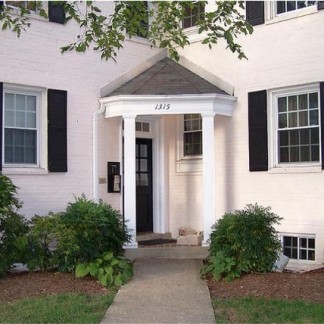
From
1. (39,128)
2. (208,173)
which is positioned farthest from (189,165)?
(39,128)

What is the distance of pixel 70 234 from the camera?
868 cm

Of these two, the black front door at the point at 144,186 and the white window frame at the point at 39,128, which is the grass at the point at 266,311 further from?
the black front door at the point at 144,186

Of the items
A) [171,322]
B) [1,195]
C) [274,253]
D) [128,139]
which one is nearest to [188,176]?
[128,139]

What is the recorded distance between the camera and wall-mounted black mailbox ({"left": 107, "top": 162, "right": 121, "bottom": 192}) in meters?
11.7

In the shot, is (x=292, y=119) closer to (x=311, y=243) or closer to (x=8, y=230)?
(x=311, y=243)

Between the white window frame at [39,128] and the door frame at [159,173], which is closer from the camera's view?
the white window frame at [39,128]

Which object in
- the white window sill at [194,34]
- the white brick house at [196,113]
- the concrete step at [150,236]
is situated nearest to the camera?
the white brick house at [196,113]

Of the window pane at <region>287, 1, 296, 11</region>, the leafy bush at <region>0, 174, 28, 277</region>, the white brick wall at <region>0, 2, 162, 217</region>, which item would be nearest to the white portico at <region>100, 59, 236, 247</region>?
the white brick wall at <region>0, 2, 162, 217</region>

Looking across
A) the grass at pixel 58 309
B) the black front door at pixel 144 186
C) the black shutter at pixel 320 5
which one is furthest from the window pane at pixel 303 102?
the grass at pixel 58 309

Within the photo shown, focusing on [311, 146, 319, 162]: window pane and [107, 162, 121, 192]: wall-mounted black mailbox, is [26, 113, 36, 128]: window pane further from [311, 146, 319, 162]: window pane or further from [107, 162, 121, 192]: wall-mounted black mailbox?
[311, 146, 319, 162]: window pane

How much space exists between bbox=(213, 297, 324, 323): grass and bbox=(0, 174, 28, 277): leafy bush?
328 centimetres

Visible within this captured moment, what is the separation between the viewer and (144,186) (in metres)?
12.6

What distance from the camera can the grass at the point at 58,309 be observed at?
21.2ft

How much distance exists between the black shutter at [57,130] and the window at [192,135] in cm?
301
